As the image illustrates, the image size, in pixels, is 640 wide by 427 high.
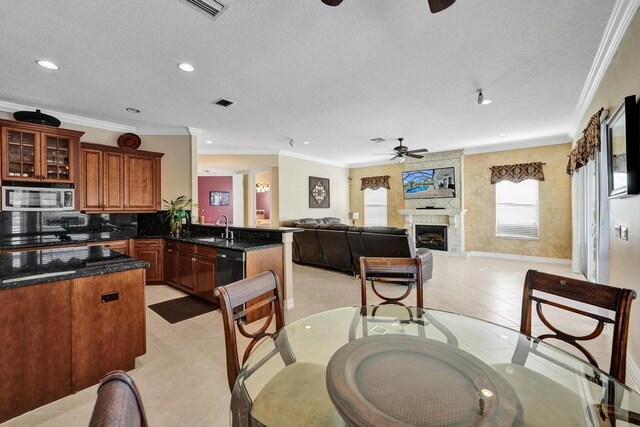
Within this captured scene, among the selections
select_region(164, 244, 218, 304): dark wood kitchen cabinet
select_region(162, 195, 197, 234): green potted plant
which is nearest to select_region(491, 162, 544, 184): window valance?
select_region(164, 244, 218, 304): dark wood kitchen cabinet

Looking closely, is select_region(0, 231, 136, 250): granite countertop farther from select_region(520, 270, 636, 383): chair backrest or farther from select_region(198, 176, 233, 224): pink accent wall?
select_region(198, 176, 233, 224): pink accent wall

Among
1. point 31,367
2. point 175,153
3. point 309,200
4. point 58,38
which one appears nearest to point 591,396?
point 31,367

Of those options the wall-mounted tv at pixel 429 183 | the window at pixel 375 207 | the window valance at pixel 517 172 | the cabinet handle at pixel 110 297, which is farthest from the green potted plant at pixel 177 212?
the window valance at pixel 517 172

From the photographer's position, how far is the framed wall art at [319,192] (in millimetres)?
7703

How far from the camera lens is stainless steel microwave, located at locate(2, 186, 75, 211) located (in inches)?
132

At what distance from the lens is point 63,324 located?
5.90 ft

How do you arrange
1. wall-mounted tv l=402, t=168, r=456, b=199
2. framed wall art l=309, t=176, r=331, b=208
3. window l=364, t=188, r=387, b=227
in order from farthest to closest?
window l=364, t=188, r=387, b=227
framed wall art l=309, t=176, r=331, b=208
wall-mounted tv l=402, t=168, r=456, b=199

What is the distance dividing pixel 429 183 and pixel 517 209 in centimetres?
210

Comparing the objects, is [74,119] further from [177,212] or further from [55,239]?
[177,212]

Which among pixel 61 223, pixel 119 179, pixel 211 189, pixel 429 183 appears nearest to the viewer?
pixel 61 223

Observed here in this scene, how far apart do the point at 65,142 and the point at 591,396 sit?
5676 mm

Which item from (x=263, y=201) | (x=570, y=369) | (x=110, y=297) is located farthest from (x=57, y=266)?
(x=263, y=201)

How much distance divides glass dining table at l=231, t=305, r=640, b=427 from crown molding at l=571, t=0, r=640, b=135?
2.53 meters

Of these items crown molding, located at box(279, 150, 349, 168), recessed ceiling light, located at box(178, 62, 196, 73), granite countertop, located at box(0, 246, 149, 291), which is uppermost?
crown molding, located at box(279, 150, 349, 168)
